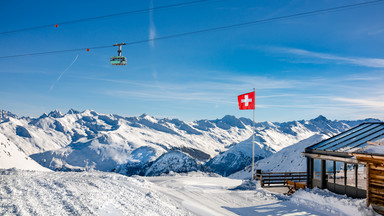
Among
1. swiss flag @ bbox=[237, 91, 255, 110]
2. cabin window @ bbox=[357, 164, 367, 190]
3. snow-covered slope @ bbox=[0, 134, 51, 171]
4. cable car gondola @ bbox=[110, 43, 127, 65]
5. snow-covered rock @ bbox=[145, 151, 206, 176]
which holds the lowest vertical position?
snow-covered rock @ bbox=[145, 151, 206, 176]

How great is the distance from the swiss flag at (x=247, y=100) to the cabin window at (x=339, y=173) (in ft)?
31.6

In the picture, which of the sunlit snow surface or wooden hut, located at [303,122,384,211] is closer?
the sunlit snow surface

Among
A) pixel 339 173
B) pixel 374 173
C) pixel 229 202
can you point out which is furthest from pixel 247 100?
pixel 374 173

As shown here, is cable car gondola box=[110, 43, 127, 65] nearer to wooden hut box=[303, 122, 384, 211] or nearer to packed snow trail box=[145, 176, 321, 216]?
packed snow trail box=[145, 176, 321, 216]

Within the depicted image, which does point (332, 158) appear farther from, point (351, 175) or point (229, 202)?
point (229, 202)

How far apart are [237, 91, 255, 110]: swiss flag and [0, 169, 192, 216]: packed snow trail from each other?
13.6 m

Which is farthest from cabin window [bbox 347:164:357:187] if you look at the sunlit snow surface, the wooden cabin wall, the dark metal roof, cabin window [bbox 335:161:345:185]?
the wooden cabin wall

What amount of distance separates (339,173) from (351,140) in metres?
2.85

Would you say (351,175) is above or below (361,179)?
above

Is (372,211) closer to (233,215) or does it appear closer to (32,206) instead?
(233,215)

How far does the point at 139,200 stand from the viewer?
16.2m

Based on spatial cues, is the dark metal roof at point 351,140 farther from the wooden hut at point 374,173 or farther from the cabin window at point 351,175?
the wooden hut at point 374,173

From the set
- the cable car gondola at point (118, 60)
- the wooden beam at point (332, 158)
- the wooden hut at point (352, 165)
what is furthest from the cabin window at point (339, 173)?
the cable car gondola at point (118, 60)

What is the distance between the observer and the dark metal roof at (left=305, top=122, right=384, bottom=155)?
65.2ft
